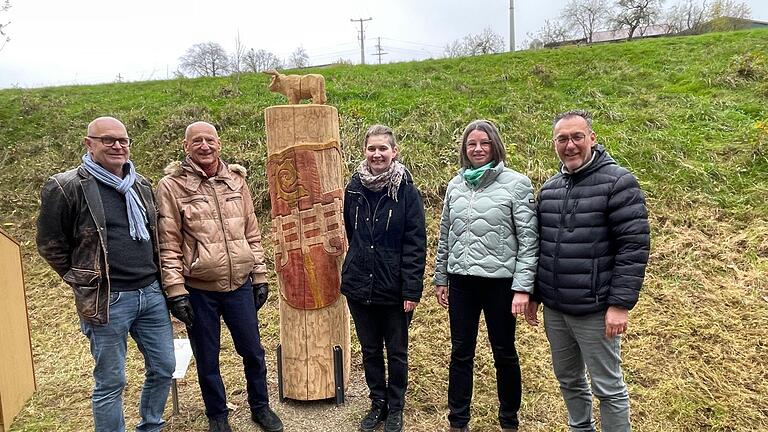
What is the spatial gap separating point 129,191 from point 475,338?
195 cm

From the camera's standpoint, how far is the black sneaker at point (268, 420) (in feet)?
10.0

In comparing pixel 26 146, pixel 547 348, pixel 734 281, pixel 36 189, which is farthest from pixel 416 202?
pixel 26 146

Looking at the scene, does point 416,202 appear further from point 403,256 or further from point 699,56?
point 699,56

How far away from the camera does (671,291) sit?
447 cm

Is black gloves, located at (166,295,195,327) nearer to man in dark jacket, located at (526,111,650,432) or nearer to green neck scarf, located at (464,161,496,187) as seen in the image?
green neck scarf, located at (464,161,496,187)

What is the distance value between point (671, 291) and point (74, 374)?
5062 millimetres

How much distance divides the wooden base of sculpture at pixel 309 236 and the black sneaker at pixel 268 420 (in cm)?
27

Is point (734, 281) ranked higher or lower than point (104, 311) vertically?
lower

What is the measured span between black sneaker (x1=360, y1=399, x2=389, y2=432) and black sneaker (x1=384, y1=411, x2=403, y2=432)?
75 millimetres

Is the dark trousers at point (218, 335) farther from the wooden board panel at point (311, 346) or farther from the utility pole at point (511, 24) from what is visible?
the utility pole at point (511, 24)

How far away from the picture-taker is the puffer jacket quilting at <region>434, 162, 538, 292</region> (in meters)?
2.49

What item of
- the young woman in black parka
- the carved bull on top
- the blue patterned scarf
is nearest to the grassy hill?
the young woman in black parka

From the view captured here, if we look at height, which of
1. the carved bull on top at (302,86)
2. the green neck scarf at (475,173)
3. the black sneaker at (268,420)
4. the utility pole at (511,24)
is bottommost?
the black sneaker at (268,420)

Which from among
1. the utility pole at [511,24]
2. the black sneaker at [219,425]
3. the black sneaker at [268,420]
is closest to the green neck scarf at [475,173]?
the black sneaker at [268,420]
